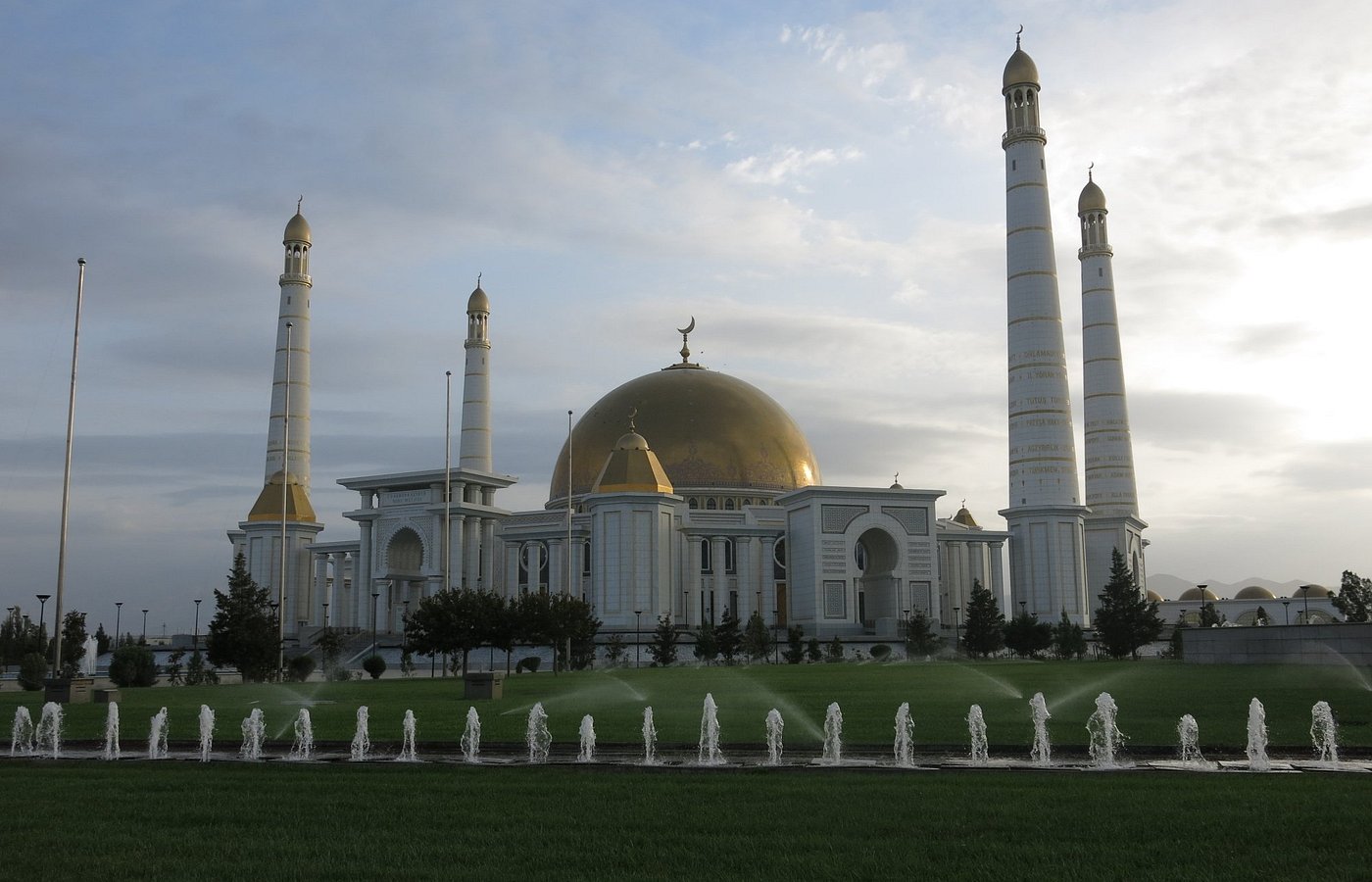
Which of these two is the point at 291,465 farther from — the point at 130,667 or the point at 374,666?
the point at 130,667

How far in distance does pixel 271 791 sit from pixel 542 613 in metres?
30.9

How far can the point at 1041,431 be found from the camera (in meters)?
63.0

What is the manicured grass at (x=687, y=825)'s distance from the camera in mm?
8547

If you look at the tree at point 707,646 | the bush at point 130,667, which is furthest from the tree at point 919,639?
the bush at point 130,667

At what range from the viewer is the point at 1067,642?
55.2 metres

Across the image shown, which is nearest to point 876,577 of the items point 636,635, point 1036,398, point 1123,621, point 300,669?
point 1036,398

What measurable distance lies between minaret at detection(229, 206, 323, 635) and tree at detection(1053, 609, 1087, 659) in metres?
40.2

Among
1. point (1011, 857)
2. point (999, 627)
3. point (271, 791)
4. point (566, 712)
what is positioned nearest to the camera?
point (1011, 857)

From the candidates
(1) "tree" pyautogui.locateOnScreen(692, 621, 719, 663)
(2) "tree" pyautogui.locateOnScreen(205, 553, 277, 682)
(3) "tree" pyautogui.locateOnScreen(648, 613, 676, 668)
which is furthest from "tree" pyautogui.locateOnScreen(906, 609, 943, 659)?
(2) "tree" pyautogui.locateOnScreen(205, 553, 277, 682)

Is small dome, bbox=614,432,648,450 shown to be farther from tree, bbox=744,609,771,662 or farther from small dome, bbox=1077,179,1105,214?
small dome, bbox=1077,179,1105,214

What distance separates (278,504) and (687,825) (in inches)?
2561

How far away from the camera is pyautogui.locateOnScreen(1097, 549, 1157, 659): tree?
53.4m

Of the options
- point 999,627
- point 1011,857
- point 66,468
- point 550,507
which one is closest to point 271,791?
point 1011,857

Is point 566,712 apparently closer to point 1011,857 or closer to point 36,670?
point 1011,857
